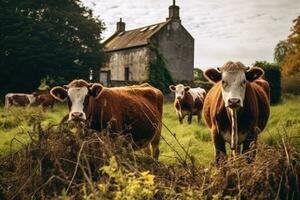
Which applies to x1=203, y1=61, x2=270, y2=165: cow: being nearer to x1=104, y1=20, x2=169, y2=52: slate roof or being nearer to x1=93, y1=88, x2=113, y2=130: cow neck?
x1=93, y1=88, x2=113, y2=130: cow neck

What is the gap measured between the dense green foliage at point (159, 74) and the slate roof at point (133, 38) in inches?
83.7

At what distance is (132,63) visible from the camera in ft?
142

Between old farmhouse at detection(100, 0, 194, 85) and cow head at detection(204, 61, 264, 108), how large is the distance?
32567 mm

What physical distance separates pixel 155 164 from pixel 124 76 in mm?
41686

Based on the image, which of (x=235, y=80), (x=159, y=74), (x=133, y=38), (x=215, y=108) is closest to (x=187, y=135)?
(x=215, y=108)

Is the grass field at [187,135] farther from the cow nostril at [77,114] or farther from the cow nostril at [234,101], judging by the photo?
the cow nostril at [234,101]

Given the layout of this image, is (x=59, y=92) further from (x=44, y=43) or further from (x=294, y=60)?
(x=294, y=60)

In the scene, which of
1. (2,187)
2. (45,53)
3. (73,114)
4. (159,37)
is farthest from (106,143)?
(159,37)

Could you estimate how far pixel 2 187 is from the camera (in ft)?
13.0

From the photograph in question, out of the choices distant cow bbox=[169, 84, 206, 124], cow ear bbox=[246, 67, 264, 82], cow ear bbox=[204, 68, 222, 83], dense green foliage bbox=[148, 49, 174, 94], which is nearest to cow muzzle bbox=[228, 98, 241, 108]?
cow ear bbox=[246, 67, 264, 82]

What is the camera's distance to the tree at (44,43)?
96.8ft

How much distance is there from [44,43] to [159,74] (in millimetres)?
12321

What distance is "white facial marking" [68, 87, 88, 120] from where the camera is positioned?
6.32m

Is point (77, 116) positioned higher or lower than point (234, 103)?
lower
